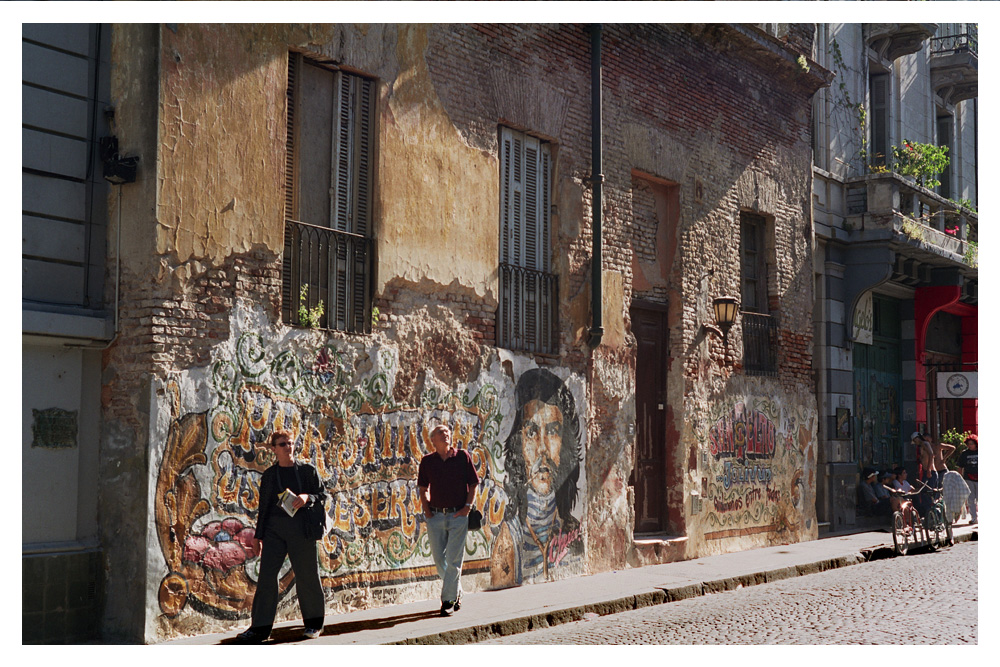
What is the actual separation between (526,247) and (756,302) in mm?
5360

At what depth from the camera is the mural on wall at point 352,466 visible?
27.2 ft

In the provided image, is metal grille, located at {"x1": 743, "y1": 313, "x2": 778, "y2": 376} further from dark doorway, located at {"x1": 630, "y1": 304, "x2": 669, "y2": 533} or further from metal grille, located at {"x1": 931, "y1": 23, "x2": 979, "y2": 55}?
metal grille, located at {"x1": 931, "y1": 23, "x2": 979, "y2": 55}

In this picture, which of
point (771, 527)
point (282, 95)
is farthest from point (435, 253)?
point (771, 527)

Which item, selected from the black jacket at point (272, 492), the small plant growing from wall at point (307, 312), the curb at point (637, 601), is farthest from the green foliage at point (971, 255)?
the black jacket at point (272, 492)

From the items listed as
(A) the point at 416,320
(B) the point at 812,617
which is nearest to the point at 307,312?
(A) the point at 416,320

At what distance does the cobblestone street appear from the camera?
8227 mm

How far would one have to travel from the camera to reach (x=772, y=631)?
27.7ft

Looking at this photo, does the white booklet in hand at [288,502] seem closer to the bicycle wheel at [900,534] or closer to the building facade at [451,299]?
the building facade at [451,299]

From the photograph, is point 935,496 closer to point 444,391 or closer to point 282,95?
point 444,391

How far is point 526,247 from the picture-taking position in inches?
470

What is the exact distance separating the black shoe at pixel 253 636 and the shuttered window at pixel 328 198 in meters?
2.66

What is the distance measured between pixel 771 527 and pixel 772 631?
7.38 metres

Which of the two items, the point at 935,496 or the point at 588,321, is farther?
the point at 935,496

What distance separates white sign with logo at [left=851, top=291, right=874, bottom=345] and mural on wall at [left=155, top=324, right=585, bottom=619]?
9.02m
